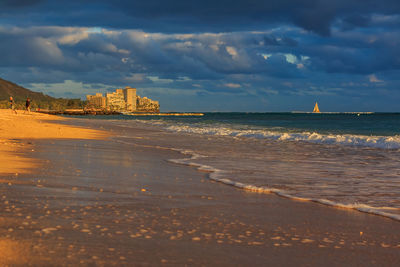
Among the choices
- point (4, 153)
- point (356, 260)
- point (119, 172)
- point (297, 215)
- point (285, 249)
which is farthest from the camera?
point (4, 153)

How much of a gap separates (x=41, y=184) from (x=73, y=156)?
5695 millimetres

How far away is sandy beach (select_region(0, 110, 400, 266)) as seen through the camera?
14.4 ft

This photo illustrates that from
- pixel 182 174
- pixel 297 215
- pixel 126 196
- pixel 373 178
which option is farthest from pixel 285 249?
pixel 373 178

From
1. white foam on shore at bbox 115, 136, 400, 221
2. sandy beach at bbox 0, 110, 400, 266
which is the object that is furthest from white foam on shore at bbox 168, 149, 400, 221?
sandy beach at bbox 0, 110, 400, 266

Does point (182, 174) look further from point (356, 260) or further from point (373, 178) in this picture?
point (356, 260)

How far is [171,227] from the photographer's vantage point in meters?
5.55

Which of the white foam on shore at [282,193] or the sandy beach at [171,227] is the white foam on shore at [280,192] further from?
the sandy beach at [171,227]

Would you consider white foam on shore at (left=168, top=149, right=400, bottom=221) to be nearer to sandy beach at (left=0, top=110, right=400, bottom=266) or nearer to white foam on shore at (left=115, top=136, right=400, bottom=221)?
white foam on shore at (left=115, top=136, right=400, bottom=221)

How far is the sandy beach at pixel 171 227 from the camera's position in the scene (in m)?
4.40

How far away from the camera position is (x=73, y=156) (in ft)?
45.6

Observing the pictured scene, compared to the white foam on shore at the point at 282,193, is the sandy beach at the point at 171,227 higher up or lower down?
higher up

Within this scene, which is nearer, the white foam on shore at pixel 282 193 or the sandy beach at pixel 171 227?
the sandy beach at pixel 171 227

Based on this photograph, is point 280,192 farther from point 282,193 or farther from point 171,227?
point 171,227

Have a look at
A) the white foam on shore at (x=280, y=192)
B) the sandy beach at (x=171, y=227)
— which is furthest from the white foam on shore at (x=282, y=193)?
the sandy beach at (x=171, y=227)
